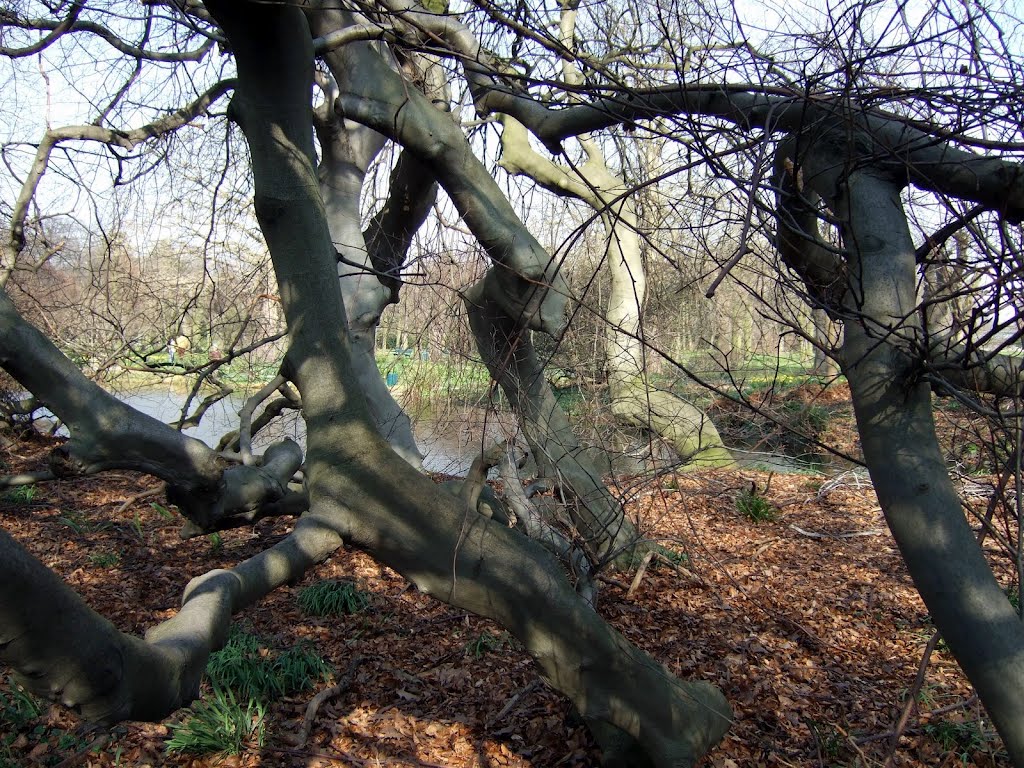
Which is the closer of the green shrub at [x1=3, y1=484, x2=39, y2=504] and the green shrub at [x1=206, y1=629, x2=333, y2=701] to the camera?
the green shrub at [x1=206, y1=629, x2=333, y2=701]

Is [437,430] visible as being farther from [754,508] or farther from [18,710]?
[18,710]

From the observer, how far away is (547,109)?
4.00 m

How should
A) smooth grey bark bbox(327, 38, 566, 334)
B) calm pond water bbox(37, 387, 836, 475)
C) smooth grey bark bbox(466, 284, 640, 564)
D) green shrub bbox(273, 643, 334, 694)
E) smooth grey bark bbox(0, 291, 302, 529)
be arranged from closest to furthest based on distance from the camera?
smooth grey bark bbox(0, 291, 302, 529) → smooth grey bark bbox(327, 38, 566, 334) → green shrub bbox(273, 643, 334, 694) → smooth grey bark bbox(466, 284, 640, 564) → calm pond water bbox(37, 387, 836, 475)

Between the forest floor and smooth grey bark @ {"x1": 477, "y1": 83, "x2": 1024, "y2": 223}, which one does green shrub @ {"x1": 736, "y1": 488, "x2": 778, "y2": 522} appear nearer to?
the forest floor

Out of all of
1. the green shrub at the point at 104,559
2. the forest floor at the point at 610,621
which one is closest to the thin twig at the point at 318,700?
the forest floor at the point at 610,621

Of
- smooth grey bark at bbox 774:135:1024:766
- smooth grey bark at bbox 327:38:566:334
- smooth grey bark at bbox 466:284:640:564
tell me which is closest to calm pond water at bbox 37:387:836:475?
smooth grey bark at bbox 466:284:640:564

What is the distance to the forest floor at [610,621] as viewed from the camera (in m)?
4.04

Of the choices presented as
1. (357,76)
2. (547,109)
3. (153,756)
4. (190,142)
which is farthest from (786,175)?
(190,142)

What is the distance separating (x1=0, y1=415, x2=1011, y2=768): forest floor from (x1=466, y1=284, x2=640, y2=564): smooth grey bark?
35 centimetres

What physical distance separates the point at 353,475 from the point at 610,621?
339 cm

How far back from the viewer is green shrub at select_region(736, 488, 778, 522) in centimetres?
755

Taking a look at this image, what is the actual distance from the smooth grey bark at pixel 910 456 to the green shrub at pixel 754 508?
5.47 meters

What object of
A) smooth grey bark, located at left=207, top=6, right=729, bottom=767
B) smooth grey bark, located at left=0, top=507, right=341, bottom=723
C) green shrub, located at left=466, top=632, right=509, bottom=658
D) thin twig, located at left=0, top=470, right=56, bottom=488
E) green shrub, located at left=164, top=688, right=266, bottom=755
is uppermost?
smooth grey bark, located at left=207, top=6, right=729, bottom=767

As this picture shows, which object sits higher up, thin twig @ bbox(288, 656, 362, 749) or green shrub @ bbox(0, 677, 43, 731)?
thin twig @ bbox(288, 656, 362, 749)
